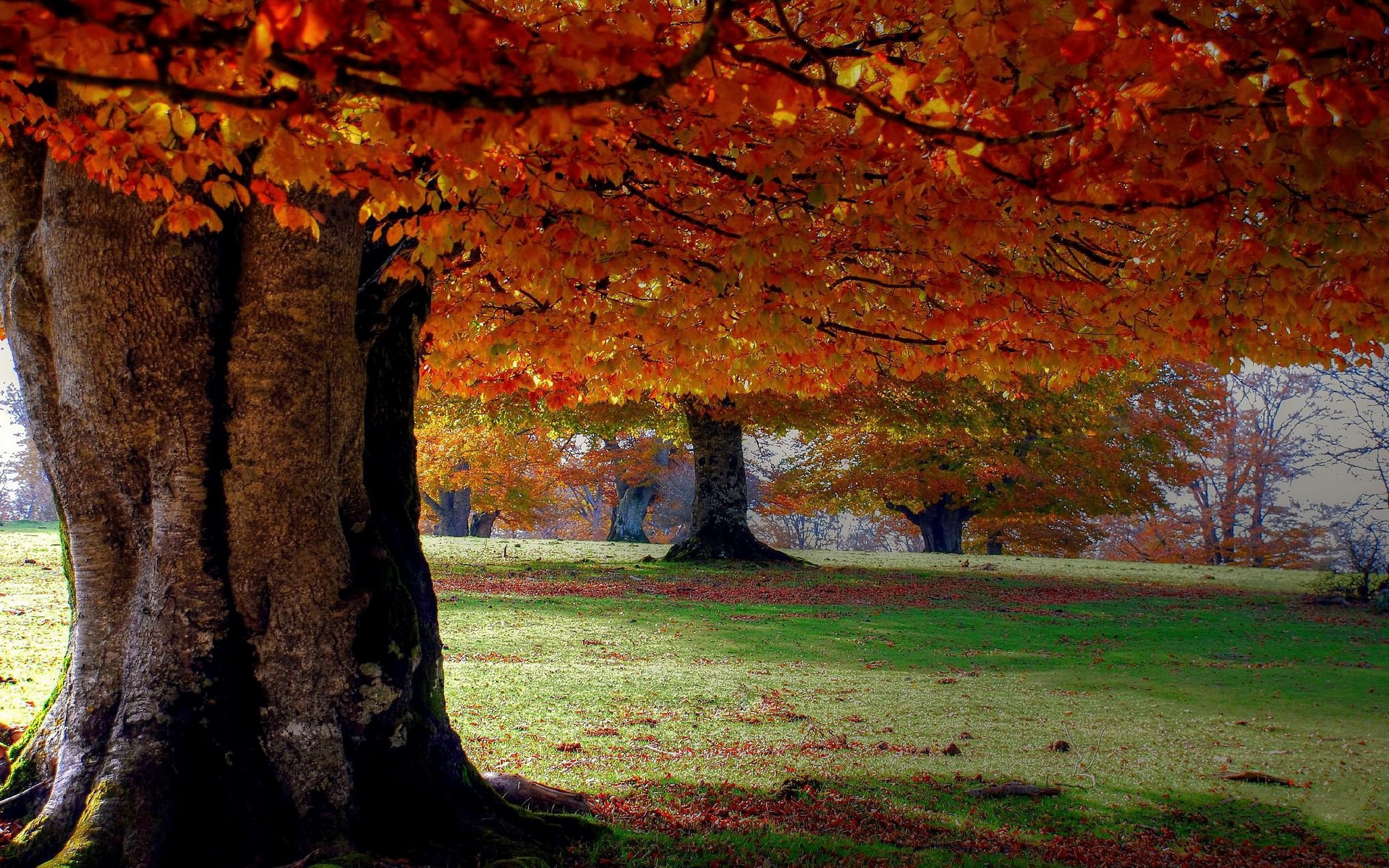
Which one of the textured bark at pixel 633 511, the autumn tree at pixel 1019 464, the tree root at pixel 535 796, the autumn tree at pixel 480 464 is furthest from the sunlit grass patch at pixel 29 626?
the textured bark at pixel 633 511

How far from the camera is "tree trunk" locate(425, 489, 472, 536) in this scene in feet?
154

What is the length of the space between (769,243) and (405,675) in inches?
149

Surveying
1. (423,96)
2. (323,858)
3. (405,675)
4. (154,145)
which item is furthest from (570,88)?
(323,858)

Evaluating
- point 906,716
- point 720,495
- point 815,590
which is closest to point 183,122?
point 906,716

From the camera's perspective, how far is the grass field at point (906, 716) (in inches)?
229

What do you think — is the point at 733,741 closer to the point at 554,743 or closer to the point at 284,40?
the point at 554,743

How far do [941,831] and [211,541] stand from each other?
15.2 feet

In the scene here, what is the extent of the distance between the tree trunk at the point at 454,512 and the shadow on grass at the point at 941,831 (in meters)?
42.0

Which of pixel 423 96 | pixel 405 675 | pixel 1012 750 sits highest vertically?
pixel 423 96

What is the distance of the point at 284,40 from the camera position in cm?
267

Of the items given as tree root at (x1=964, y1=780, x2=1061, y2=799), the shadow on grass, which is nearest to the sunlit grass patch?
the shadow on grass

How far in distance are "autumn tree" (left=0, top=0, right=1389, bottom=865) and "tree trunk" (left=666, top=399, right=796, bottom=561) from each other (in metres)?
17.2

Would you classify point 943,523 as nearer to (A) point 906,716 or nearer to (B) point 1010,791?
(A) point 906,716

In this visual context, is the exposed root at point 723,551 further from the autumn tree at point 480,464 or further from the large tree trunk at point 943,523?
the large tree trunk at point 943,523
